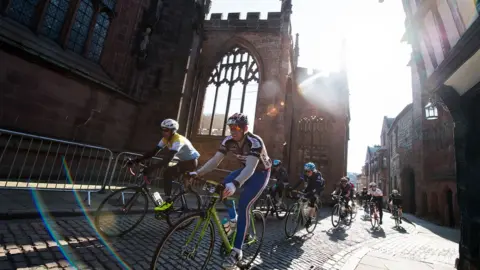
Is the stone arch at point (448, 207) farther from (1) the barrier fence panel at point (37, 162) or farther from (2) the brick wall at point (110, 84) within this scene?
(1) the barrier fence panel at point (37, 162)

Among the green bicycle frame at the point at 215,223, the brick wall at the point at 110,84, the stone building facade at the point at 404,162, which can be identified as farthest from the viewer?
the stone building facade at the point at 404,162

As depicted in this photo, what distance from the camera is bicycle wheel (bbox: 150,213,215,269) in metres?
2.27

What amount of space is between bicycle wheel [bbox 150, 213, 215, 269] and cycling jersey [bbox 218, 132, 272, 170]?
94 centimetres

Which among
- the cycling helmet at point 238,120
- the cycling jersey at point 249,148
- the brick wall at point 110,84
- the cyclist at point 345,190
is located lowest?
the cyclist at point 345,190

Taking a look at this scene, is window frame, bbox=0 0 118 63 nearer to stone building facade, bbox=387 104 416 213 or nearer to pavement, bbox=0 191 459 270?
pavement, bbox=0 191 459 270

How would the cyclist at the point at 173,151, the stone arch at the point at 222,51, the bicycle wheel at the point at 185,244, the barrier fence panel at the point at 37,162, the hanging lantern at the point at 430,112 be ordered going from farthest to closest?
the hanging lantern at the point at 430,112 < the stone arch at the point at 222,51 < the barrier fence panel at the point at 37,162 < the cyclist at the point at 173,151 < the bicycle wheel at the point at 185,244

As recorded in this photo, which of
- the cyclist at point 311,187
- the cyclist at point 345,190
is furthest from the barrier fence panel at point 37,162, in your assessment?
the cyclist at point 345,190

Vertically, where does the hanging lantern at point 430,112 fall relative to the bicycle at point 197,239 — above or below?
above

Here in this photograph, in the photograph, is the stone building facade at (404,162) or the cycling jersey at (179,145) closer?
the cycling jersey at (179,145)

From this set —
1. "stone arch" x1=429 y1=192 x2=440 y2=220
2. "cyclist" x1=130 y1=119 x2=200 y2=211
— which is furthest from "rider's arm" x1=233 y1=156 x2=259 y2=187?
"stone arch" x1=429 y1=192 x2=440 y2=220

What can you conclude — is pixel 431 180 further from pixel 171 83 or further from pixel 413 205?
pixel 171 83

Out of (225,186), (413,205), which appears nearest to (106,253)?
(225,186)

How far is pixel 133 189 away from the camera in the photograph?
3.87 m

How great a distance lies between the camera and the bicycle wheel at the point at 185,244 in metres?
2.27
